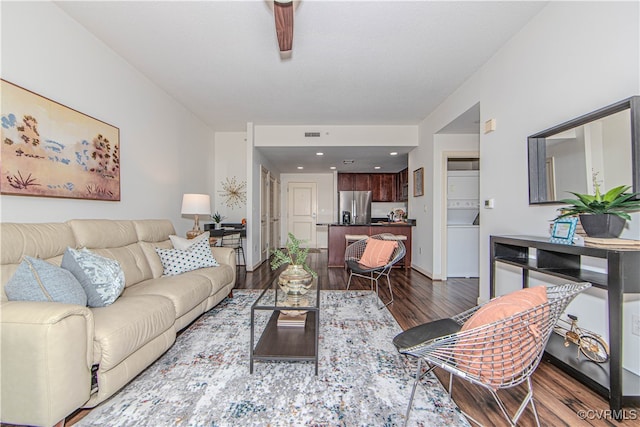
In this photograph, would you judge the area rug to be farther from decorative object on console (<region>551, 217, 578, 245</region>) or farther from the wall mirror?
the wall mirror

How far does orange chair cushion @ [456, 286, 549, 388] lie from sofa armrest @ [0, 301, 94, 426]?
176 centimetres

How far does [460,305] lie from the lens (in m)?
3.07

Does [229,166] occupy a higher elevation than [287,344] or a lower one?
higher

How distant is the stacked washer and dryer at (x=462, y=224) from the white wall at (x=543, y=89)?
56.2 inches

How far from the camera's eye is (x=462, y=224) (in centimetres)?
445

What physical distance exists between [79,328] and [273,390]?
3.47ft

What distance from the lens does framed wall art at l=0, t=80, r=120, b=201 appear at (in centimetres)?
177

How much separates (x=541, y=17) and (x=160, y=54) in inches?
136

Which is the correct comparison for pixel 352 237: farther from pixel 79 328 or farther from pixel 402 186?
pixel 79 328

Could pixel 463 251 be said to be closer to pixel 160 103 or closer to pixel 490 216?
pixel 490 216

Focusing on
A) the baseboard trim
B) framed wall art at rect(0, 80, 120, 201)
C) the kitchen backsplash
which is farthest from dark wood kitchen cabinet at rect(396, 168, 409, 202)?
framed wall art at rect(0, 80, 120, 201)

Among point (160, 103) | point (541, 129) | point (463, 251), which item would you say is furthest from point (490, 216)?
point (160, 103)

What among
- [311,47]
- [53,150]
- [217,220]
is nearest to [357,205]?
A: [217,220]

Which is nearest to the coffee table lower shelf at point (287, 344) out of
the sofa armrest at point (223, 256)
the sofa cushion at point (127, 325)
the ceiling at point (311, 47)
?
the sofa cushion at point (127, 325)
